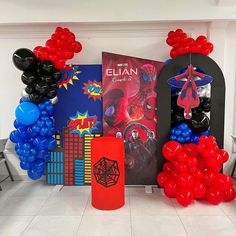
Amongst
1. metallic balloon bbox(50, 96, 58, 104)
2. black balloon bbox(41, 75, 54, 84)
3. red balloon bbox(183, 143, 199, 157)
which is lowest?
red balloon bbox(183, 143, 199, 157)

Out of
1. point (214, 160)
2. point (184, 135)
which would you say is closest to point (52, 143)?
point (184, 135)

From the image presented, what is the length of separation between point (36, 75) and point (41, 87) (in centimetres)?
23

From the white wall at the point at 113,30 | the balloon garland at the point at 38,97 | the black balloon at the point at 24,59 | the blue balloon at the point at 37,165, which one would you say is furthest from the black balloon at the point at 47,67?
the blue balloon at the point at 37,165

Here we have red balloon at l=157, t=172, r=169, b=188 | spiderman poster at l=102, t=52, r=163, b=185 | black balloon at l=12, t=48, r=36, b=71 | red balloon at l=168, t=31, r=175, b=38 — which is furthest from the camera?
spiderman poster at l=102, t=52, r=163, b=185

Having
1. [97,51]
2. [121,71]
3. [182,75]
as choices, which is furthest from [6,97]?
[182,75]

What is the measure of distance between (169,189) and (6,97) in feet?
9.76

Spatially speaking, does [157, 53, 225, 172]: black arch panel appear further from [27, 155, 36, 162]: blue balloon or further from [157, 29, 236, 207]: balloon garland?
[27, 155, 36, 162]: blue balloon

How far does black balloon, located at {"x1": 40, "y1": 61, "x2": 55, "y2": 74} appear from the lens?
3.29m

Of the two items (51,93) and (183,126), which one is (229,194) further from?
(51,93)

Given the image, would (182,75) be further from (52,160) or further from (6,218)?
(6,218)

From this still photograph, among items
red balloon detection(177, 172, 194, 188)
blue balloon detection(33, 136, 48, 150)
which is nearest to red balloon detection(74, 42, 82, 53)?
blue balloon detection(33, 136, 48, 150)

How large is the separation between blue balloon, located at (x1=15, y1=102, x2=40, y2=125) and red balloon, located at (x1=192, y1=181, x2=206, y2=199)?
7.58 ft

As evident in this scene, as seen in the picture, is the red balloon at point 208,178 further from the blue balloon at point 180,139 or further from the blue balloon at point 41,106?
the blue balloon at point 41,106

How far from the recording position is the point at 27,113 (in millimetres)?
3236
